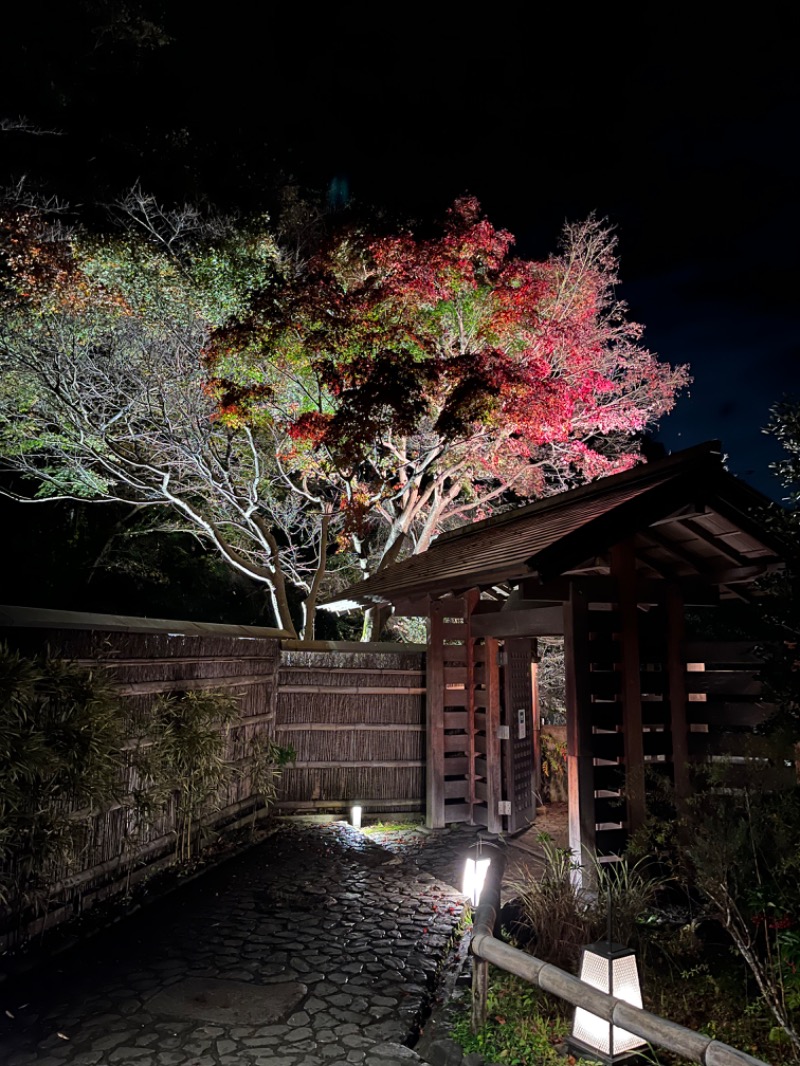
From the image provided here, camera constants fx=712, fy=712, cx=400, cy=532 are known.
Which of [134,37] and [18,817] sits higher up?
[134,37]

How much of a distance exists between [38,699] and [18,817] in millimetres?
863

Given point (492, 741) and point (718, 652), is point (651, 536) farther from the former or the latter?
point (492, 741)

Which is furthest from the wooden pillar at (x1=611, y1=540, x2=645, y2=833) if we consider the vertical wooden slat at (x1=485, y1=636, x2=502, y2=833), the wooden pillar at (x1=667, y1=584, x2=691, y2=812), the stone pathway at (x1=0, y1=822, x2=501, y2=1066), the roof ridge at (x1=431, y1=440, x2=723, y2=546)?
the vertical wooden slat at (x1=485, y1=636, x2=502, y2=833)

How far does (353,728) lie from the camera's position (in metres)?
11.1

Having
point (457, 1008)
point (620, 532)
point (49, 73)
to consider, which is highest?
point (49, 73)

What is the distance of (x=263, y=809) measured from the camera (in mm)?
10289

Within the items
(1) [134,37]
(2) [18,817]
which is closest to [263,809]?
(2) [18,817]

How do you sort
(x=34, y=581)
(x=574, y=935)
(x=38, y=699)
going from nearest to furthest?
(x=574, y=935)
(x=38, y=699)
(x=34, y=581)

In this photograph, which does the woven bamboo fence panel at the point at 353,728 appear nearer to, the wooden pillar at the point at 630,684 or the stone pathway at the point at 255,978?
the stone pathway at the point at 255,978

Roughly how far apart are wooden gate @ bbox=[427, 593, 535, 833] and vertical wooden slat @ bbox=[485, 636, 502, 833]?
13 millimetres

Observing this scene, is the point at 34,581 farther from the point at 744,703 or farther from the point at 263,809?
the point at 744,703

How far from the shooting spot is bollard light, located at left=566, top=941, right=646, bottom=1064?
3820mm

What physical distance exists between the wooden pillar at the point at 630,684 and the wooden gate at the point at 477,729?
2.83 metres

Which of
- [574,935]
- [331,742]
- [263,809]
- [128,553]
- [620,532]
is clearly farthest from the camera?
[128,553]
